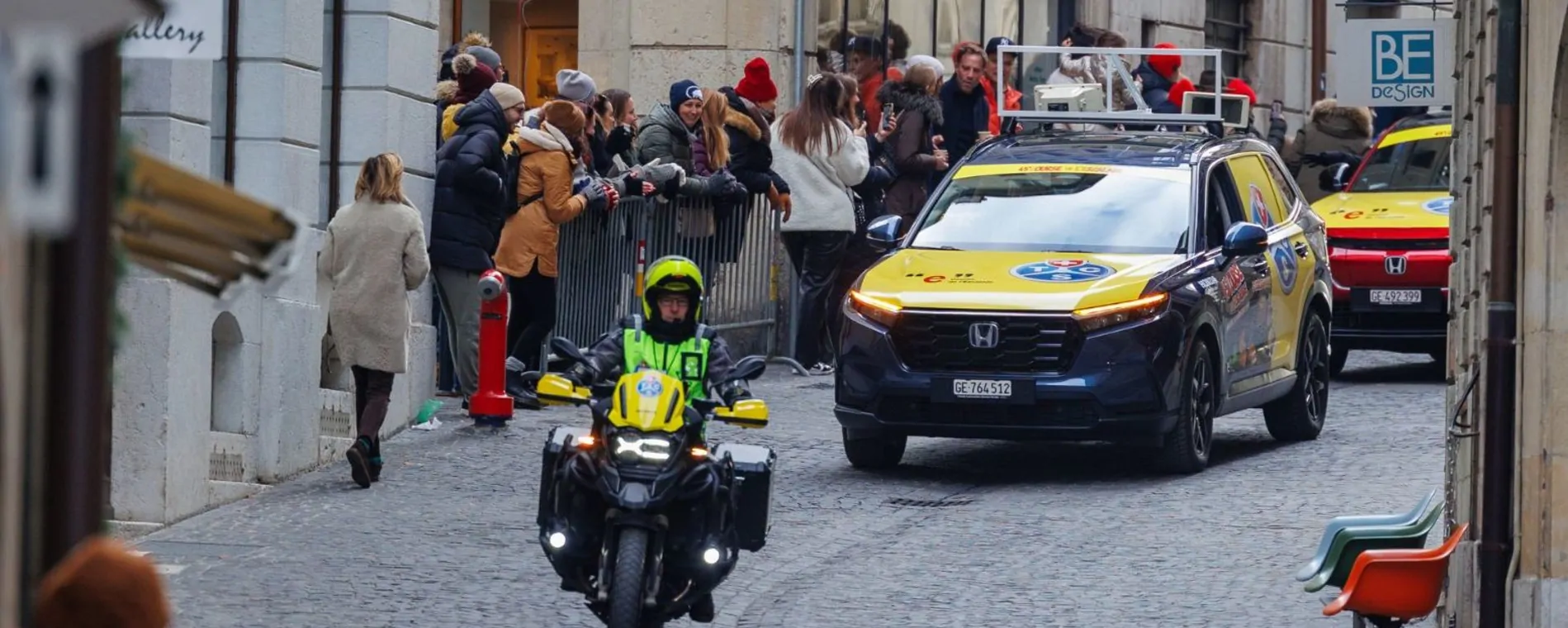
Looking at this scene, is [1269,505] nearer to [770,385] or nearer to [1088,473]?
[1088,473]

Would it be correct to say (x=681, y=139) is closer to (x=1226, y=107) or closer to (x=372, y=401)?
(x=1226, y=107)

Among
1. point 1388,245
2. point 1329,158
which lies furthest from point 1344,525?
point 1329,158

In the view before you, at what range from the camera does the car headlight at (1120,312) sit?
531 inches

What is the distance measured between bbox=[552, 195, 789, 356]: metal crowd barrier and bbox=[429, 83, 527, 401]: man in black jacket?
101cm

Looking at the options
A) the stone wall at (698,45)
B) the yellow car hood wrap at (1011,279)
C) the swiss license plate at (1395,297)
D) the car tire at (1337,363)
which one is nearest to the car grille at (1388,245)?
the swiss license plate at (1395,297)

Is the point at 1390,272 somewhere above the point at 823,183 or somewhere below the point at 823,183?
below

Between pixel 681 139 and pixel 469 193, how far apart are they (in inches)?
112

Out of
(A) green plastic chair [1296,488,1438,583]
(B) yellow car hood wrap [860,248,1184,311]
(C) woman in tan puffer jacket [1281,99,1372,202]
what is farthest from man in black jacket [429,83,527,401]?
(C) woman in tan puffer jacket [1281,99,1372,202]

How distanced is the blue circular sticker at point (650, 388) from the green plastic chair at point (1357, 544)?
2281 millimetres

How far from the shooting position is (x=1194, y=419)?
1405 cm

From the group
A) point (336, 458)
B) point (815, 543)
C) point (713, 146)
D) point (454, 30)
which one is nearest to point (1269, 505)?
point (815, 543)

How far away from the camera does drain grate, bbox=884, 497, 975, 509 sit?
13273mm

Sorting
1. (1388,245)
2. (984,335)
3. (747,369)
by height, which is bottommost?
(747,369)

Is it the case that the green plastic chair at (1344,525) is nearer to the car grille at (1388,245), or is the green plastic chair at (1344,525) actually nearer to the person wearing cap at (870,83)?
the car grille at (1388,245)
